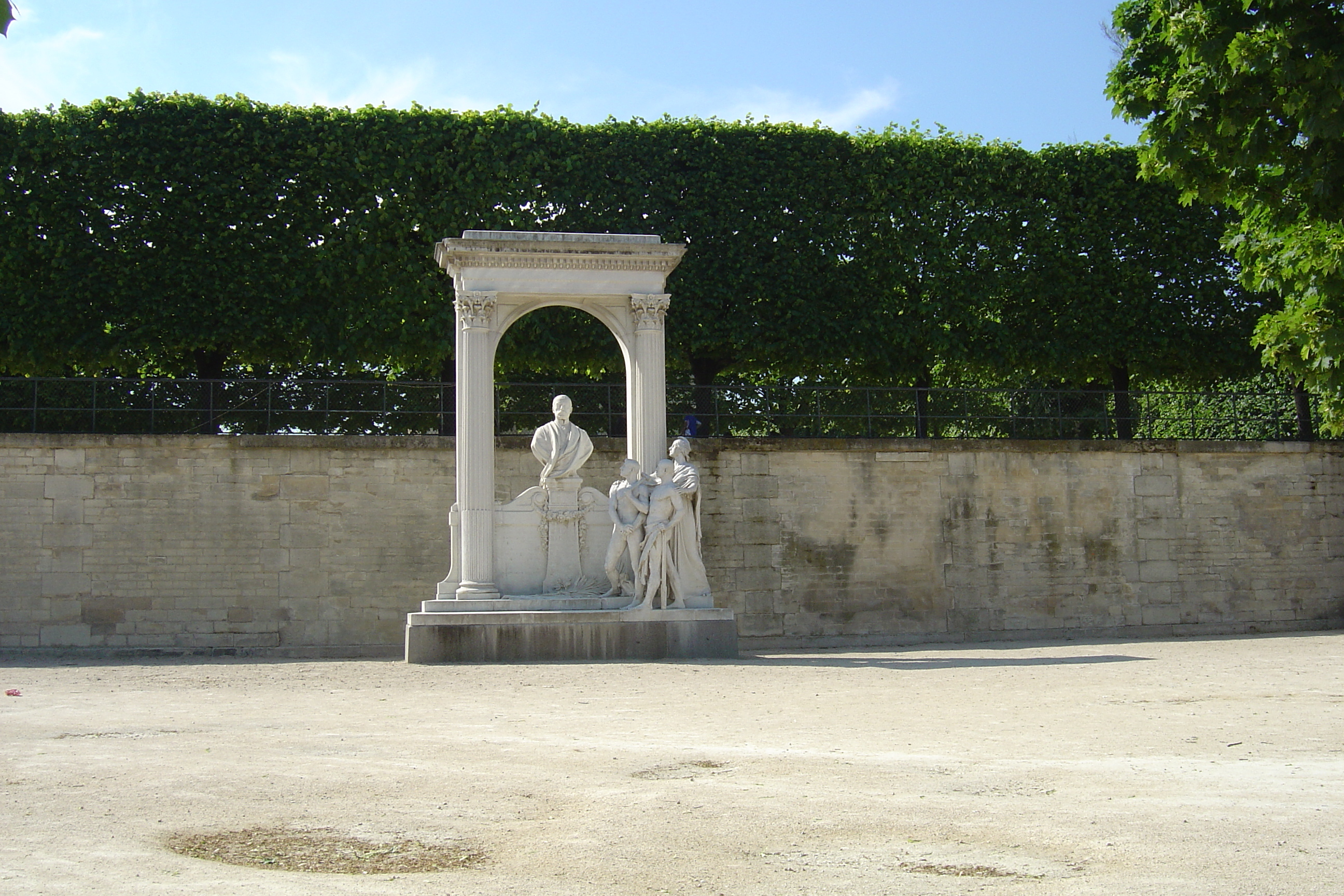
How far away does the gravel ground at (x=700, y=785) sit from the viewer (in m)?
4.11

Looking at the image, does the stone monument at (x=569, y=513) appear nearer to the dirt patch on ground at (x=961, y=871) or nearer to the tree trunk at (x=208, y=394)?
the tree trunk at (x=208, y=394)

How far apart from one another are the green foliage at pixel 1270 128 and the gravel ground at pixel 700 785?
310 cm

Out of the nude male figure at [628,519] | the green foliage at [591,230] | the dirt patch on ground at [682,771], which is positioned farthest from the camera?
the green foliage at [591,230]

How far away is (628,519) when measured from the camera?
12766 millimetres

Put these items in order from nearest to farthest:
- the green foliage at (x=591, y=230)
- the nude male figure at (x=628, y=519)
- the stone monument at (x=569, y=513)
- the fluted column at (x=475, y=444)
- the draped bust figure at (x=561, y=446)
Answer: the stone monument at (x=569, y=513)
the nude male figure at (x=628, y=519)
the fluted column at (x=475, y=444)
the draped bust figure at (x=561, y=446)
the green foliage at (x=591, y=230)

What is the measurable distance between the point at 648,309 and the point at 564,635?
12.4ft

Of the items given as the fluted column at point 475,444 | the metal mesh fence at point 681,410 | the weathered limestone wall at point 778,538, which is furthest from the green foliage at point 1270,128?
the metal mesh fence at point 681,410

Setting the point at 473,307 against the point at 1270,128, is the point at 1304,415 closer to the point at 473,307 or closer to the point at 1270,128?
the point at 1270,128

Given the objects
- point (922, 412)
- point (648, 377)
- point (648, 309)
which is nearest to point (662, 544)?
point (648, 377)

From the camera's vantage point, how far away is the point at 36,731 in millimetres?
7219

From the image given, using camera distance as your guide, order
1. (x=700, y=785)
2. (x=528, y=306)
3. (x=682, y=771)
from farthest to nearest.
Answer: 1. (x=528, y=306)
2. (x=682, y=771)
3. (x=700, y=785)

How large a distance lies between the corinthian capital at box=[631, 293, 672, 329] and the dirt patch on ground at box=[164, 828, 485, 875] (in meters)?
9.29

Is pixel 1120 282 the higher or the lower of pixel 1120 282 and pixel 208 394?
the higher

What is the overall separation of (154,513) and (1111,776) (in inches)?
534
